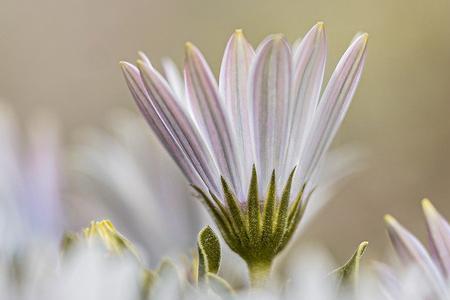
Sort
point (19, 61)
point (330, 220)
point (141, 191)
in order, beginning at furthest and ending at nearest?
point (19, 61), point (330, 220), point (141, 191)

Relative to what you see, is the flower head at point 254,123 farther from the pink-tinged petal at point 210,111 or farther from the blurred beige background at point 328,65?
the blurred beige background at point 328,65

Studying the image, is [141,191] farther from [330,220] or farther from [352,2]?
[352,2]

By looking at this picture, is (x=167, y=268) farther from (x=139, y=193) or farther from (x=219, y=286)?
(x=139, y=193)

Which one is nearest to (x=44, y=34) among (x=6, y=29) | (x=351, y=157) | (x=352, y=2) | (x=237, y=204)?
(x=6, y=29)

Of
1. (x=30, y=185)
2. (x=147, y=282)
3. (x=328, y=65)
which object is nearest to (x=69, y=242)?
(x=147, y=282)

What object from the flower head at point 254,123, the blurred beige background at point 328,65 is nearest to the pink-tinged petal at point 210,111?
the flower head at point 254,123

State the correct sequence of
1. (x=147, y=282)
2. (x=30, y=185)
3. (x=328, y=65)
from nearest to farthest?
(x=147, y=282) < (x=30, y=185) < (x=328, y=65)
